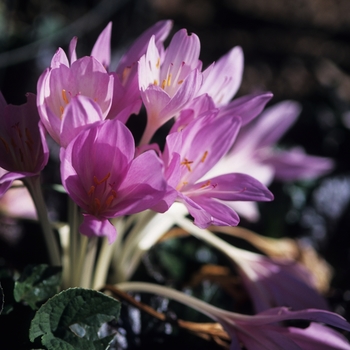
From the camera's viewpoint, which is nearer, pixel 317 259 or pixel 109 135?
pixel 109 135

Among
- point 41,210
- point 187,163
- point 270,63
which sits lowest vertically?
point 270,63

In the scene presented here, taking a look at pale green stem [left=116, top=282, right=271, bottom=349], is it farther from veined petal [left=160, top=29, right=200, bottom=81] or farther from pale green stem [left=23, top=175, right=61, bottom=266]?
veined petal [left=160, top=29, right=200, bottom=81]

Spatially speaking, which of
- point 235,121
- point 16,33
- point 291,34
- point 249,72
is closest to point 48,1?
point 16,33

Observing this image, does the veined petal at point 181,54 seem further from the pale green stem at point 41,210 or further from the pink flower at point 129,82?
the pale green stem at point 41,210

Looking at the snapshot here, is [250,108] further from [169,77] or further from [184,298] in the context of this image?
[184,298]

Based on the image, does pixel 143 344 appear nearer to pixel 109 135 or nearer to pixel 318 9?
pixel 109 135

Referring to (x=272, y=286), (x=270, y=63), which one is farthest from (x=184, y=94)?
(x=270, y=63)

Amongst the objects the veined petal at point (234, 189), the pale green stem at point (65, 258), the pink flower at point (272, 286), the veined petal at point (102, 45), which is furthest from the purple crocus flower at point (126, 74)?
the pink flower at point (272, 286)
